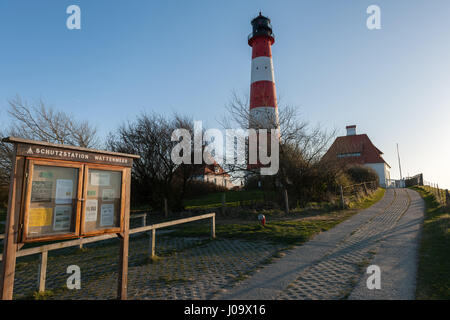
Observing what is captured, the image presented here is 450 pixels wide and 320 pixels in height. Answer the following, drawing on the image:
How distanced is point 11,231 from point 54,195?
633 millimetres

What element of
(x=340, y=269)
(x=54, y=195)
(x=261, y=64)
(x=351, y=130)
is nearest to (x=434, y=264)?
(x=340, y=269)

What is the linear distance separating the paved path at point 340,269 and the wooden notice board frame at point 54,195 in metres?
2.13

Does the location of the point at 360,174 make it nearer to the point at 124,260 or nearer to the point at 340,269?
the point at 340,269

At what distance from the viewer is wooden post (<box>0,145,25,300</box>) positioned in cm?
319

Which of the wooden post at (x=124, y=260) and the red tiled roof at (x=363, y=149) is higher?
the red tiled roof at (x=363, y=149)

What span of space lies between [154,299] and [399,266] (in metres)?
4.66

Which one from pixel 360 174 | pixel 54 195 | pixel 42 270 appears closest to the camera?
pixel 54 195

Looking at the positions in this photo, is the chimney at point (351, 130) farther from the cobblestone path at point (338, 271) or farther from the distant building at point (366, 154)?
the cobblestone path at point (338, 271)

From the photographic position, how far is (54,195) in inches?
145

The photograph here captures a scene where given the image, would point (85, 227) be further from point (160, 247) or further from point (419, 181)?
point (419, 181)

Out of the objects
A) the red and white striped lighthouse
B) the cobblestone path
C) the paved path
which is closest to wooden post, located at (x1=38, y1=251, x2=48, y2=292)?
the paved path

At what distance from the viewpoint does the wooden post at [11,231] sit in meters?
3.19

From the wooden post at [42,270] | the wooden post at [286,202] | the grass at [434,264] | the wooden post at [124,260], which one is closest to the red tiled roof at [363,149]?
the wooden post at [286,202]

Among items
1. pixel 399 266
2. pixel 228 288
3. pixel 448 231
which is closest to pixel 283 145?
pixel 448 231
